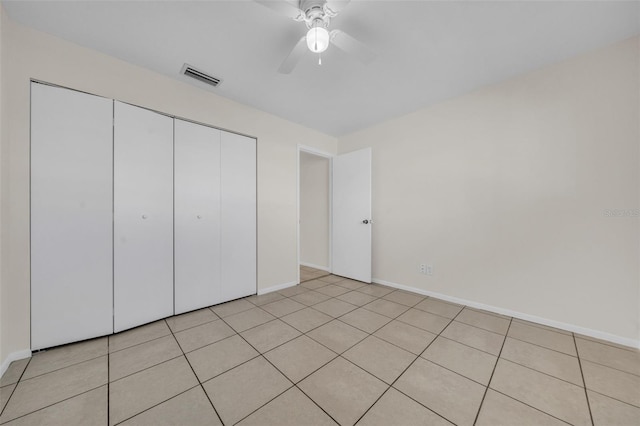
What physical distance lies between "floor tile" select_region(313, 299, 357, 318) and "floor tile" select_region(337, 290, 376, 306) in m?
0.10

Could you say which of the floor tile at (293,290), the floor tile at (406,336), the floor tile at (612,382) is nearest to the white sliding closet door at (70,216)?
the floor tile at (293,290)

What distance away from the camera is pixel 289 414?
4.09ft

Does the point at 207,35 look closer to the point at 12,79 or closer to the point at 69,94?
the point at 69,94

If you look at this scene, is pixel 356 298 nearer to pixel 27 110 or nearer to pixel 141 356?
pixel 141 356

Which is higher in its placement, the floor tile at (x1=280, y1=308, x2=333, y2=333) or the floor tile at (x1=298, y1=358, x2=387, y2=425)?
the floor tile at (x1=298, y1=358, x2=387, y2=425)

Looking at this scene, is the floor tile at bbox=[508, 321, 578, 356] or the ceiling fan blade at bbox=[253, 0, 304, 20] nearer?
the ceiling fan blade at bbox=[253, 0, 304, 20]

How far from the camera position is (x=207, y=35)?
1.87 m

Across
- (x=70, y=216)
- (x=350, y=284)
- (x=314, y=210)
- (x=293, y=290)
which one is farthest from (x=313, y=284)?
(x=70, y=216)

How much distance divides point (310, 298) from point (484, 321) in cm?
194

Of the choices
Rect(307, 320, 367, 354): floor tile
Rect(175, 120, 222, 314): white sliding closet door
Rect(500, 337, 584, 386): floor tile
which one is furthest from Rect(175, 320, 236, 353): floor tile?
Rect(500, 337, 584, 386): floor tile

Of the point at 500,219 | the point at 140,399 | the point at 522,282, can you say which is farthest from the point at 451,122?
the point at 140,399

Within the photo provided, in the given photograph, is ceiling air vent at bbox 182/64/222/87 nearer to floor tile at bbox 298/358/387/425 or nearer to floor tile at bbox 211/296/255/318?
floor tile at bbox 211/296/255/318

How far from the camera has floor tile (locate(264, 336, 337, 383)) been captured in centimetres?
159

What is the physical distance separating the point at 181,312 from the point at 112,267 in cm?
83
